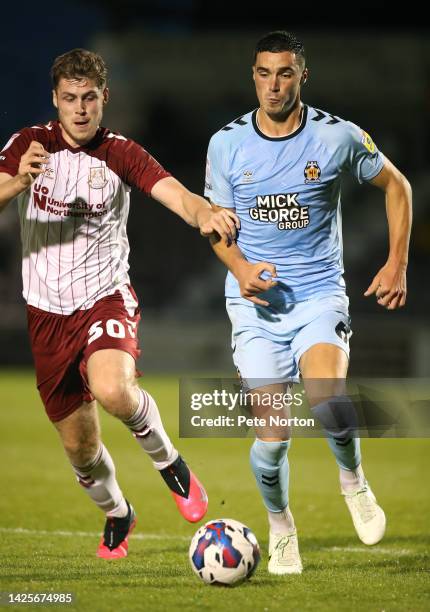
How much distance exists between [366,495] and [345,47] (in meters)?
22.2

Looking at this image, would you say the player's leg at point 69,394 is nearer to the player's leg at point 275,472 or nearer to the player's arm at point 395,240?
the player's leg at point 275,472

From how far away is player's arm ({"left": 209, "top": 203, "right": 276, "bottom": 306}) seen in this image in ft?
17.7

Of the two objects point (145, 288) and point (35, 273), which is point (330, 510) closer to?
point (35, 273)

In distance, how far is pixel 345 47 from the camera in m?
Result: 27.0

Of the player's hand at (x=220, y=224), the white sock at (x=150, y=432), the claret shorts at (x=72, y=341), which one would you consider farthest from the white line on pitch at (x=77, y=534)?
the player's hand at (x=220, y=224)

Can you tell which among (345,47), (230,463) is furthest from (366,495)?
(345,47)

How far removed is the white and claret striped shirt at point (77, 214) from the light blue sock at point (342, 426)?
1417mm

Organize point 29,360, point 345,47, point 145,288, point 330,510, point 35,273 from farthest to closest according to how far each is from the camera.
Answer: point 345,47, point 145,288, point 29,360, point 330,510, point 35,273

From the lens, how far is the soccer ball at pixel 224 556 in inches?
205

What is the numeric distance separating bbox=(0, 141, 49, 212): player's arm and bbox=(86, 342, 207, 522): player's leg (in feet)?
3.22

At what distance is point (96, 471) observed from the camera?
21.2 ft

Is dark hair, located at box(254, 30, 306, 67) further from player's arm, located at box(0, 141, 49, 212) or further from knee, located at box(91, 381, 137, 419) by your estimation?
knee, located at box(91, 381, 137, 419)

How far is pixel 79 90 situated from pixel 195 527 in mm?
3451

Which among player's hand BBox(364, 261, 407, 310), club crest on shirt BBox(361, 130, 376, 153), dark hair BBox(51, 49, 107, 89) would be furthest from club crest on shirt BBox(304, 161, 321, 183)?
dark hair BBox(51, 49, 107, 89)
